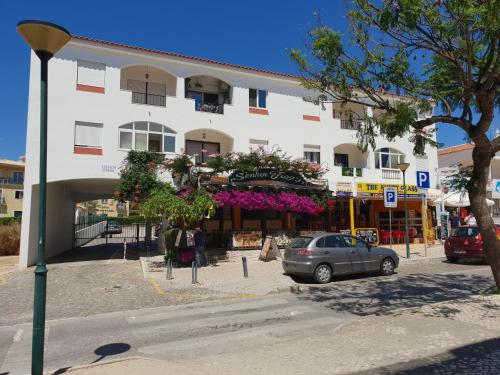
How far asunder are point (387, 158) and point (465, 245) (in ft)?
36.7

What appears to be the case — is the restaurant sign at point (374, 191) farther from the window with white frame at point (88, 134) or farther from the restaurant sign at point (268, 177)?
the window with white frame at point (88, 134)

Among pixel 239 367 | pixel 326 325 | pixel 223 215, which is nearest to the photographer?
pixel 239 367

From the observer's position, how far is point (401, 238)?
23703 millimetres

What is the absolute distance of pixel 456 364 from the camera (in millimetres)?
5008

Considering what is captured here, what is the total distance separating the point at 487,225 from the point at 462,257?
851 centimetres

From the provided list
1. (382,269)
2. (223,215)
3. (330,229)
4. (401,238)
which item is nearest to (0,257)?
(223,215)

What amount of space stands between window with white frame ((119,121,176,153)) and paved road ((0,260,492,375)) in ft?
30.9

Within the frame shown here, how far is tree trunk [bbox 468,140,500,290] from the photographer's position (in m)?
8.54

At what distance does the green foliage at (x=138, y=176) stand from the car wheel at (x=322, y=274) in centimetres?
939

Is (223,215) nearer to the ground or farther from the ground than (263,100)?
nearer to the ground

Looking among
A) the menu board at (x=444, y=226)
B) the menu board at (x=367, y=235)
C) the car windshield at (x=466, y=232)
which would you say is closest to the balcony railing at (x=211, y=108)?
the menu board at (x=367, y=235)

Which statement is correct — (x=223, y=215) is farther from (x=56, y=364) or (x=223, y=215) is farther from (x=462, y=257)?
(x=56, y=364)

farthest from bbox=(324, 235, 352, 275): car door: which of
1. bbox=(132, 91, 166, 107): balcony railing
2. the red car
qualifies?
bbox=(132, 91, 166, 107): balcony railing

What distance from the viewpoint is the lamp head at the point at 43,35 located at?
192 inches
